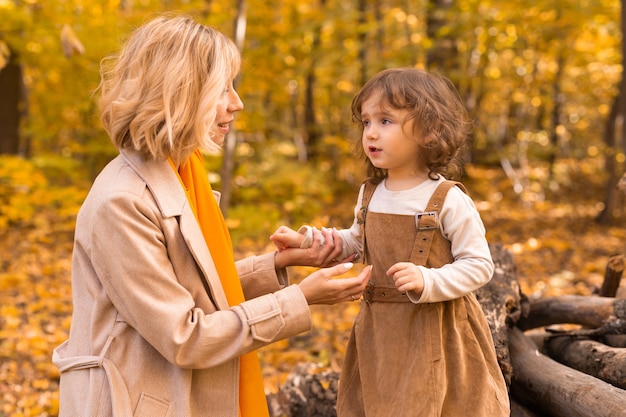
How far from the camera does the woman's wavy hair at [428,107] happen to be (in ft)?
6.52

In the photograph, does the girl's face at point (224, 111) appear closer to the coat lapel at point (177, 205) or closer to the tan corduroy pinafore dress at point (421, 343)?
the coat lapel at point (177, 205)

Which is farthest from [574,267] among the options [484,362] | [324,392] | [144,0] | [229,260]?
[144,0]

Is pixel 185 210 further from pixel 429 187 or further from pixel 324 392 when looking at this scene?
pixel 324 392

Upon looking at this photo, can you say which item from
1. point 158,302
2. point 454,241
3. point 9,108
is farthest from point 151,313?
point 9,108

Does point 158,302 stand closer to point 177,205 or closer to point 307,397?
point 177,205

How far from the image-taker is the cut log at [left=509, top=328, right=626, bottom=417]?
2.38 metres

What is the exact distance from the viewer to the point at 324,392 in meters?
3.31

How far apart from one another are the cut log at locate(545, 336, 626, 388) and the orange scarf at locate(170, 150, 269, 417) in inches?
64.5

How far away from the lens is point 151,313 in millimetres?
1736

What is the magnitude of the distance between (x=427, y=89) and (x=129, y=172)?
1.03 m

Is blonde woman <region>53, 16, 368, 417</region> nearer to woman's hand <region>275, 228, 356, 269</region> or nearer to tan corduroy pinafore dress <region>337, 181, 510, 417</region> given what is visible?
tan corduroy pinafore dress <region>337, 181, 510, 417</region>

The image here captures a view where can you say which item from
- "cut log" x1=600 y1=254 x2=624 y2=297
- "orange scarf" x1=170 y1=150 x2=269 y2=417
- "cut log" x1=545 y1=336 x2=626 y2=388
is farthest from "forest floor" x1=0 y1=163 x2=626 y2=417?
"orange scarf" x1=170 y1=150 x2=269 y2=417

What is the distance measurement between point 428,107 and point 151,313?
1.11 metres

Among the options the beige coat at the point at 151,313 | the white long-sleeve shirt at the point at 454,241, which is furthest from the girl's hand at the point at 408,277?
the beige coat at the point at 151,313
